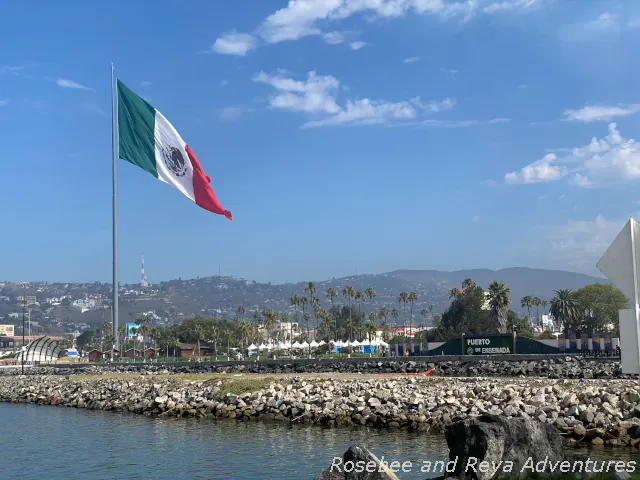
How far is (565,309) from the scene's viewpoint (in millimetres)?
119125

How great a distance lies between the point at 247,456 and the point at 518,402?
884cm

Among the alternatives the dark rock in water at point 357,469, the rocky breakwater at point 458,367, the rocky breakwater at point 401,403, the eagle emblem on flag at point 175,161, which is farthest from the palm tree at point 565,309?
the dark rock in water at point 357,469

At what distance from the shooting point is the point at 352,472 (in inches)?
427

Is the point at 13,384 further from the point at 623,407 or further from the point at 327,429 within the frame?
the point at 623,407

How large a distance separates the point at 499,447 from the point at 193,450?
12.6 meters

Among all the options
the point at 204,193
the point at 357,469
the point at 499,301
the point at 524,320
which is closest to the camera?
the point at 357,469

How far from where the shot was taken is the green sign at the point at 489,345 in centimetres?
5834

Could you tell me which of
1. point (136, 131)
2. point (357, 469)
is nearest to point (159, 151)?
point (136, 131)

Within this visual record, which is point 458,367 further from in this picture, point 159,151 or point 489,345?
point 159,151

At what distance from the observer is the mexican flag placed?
118 ft

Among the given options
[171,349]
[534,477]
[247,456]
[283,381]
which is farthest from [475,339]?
[171,349]

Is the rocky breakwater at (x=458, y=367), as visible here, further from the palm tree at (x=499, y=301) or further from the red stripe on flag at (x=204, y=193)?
the palm tree at (x=499, y=301)

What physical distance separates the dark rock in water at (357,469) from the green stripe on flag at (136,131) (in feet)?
93.3

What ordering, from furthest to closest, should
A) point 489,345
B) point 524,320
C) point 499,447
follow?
point 524,320, point 489,345, point 499,447
